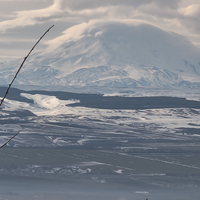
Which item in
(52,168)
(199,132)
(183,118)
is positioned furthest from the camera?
(183,118)

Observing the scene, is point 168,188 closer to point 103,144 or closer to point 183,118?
point 103,144

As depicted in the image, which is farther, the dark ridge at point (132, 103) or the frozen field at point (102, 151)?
the dark ridge at point (132, 103)

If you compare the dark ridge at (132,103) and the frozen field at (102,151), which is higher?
the dark ridge at (132,103)

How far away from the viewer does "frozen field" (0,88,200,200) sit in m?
30.2

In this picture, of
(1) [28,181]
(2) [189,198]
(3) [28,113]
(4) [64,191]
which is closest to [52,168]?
(1) [28,181]

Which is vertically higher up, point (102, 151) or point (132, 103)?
point (132, 103)

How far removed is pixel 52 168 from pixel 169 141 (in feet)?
54.1

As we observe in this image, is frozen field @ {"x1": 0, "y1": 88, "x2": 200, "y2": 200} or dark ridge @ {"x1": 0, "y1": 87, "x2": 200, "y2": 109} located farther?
dark ridge @ {"x1": 0, "y1": 87, "x2": 200, "y2": 109}

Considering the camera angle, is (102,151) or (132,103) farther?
(132,103)

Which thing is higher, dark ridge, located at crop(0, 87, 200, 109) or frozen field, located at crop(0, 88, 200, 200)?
dark ridge, located at crop(0, 87, 200, 109)

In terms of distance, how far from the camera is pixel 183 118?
6800 cm

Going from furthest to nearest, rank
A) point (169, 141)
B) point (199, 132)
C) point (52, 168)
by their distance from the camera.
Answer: point (199, 132)
point (169, 141)
point (52, 168)

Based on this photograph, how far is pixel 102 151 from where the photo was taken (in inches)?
1736

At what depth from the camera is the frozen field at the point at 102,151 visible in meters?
30.2
